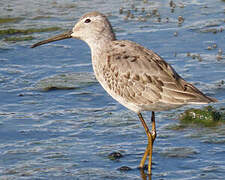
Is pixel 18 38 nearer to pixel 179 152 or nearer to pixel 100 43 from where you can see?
pixel 100 43

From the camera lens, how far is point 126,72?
7949 millimetres

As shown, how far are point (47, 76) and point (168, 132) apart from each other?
356cm

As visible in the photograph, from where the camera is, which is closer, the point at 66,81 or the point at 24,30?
the point at 66,81

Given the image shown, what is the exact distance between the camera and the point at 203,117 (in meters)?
9.47

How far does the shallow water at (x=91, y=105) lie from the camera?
318 inches

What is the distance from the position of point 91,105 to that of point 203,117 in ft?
6.59

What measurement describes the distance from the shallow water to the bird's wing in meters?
0.96

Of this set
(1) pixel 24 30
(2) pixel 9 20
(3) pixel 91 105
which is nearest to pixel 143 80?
(3) pixel 91 105

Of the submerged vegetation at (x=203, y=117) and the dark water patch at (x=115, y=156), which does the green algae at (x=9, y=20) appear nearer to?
the submerged vegetation at (x=203, y=117)

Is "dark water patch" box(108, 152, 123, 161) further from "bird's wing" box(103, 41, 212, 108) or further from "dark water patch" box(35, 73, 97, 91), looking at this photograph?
"dark water patch" box(35, 73, 97, 91)

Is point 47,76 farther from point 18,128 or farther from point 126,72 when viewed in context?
point 126,72

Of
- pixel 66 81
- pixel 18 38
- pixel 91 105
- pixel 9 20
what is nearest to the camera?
pixel 91 105

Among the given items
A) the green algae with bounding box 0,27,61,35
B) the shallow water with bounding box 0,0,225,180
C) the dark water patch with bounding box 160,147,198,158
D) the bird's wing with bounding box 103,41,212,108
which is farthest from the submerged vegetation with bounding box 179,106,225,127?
the green algae with bounding box 0,27,61,35

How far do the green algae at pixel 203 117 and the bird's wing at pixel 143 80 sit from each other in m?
1.60
